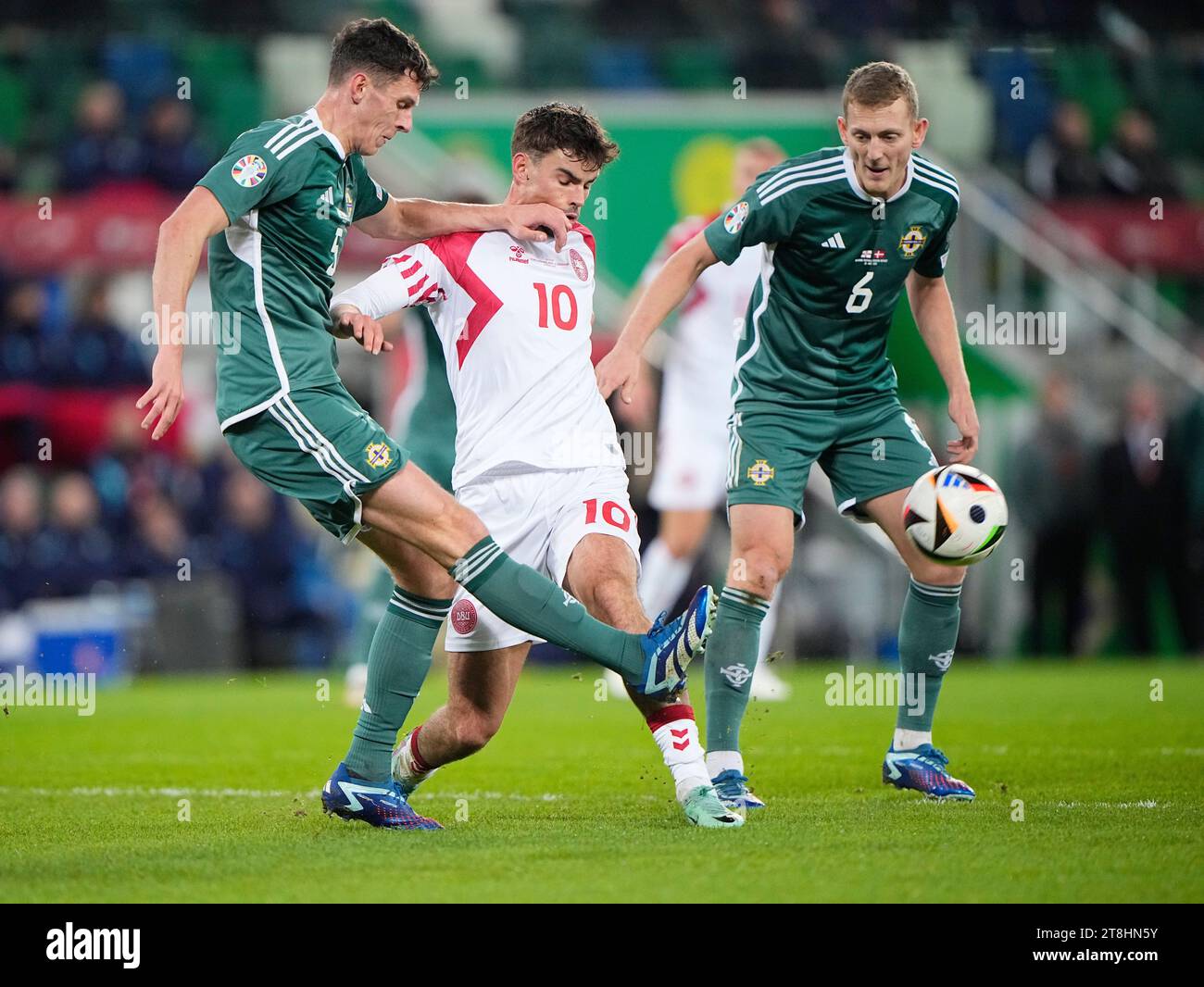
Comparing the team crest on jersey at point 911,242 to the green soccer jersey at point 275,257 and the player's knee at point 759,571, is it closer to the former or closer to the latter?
the player's knee at point 759,571

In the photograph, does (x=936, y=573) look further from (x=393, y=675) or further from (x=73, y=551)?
(x=73, y=551)

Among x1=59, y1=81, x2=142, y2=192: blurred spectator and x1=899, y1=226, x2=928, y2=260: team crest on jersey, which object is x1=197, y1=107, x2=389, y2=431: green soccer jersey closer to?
x1=899, y1=226, x2=928, y2=260: team crest on jersey

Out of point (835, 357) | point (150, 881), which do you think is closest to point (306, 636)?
point (835, 357)

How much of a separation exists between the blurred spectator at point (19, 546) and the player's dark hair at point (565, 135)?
26.4ft

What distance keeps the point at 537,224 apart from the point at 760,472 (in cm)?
120

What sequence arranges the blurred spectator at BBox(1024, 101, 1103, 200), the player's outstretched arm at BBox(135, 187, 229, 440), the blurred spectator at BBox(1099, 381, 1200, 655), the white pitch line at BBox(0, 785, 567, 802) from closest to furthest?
the player's outstretched arm at BBox(135, 187, 229, 440) < the white pitch line at BBox(0, 785, 567, 802) < the blurred spectator at BBox(1099, 381, 1200, 655) < the blurred spectator at BBox(1024, 101, 1103, 200)

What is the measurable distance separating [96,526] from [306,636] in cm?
184

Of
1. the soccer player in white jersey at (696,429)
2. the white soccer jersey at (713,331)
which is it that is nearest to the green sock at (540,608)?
the soccer player in white jersey at (696,429)

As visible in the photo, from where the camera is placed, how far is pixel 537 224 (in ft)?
18.3

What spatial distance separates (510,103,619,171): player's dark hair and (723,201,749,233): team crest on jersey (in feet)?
1.60

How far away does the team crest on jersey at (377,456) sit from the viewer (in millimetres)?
5094

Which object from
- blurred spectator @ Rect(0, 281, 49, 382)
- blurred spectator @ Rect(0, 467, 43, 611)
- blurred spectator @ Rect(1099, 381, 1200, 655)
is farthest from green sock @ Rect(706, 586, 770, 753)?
blurred spectator @ Rect(0, 281, 49, 382)

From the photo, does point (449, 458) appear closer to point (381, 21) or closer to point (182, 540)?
point (381, 21)

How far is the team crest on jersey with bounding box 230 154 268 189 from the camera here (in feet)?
16.6
